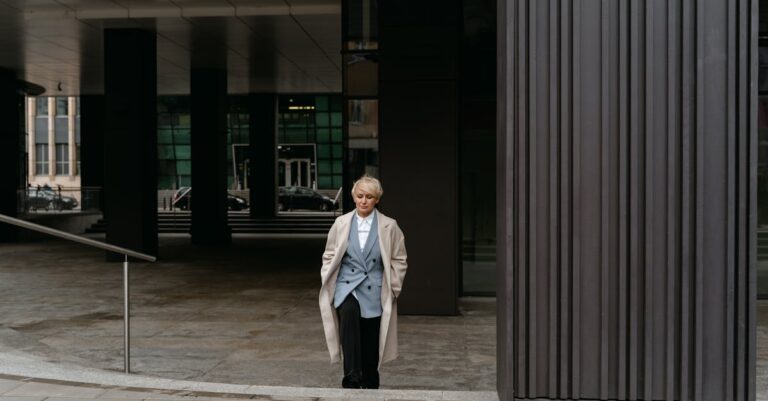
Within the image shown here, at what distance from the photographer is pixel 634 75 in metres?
4.29

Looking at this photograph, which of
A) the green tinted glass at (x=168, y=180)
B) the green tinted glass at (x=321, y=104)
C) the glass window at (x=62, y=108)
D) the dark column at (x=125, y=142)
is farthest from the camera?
the glass window at (x=62, y=108)

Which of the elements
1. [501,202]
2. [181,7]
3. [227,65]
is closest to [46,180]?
[227,65]

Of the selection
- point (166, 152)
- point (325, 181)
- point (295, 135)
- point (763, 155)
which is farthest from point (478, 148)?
point (166, 152)

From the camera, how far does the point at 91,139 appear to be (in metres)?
32.4

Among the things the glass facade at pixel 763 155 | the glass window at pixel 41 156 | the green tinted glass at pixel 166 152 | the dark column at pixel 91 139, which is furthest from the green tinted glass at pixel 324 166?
the glass facade at pixel 763 155

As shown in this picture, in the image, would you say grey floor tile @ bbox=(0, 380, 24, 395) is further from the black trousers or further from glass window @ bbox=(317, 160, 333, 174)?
glass window @ bbox=(317, 160, 333, 174)

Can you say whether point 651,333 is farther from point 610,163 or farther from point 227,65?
point 227,65

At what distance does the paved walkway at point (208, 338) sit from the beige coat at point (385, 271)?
0.46 metres

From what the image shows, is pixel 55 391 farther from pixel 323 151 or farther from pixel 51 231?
pixel 323 151

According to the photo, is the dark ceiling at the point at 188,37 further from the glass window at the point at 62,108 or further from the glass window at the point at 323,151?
the glass window at the point at 62,108

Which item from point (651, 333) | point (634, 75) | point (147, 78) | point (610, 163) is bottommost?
point (651, 333)

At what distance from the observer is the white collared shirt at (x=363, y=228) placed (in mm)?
5473

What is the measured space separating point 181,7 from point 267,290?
577 cm

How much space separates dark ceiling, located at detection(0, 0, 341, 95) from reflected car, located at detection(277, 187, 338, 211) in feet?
40.1
